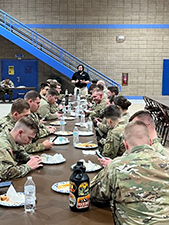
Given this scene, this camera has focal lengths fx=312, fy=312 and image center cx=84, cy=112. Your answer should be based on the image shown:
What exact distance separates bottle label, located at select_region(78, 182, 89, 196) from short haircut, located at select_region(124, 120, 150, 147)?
476 millimetres

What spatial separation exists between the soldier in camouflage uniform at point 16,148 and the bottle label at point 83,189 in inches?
34.3

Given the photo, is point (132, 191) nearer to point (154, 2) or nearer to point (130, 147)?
point (130, 147)

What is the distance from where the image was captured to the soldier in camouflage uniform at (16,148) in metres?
2.65

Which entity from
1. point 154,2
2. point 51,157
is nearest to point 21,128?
point 51,157

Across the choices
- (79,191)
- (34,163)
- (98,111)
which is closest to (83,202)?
(79,191)

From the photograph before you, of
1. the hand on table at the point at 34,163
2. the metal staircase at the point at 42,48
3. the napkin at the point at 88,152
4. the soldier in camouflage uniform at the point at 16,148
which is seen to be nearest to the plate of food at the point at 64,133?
the napkin at the point at 88,152

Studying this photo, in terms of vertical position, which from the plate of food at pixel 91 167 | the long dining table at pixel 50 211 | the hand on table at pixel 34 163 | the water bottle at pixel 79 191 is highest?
the water bottle at pixel 79 191

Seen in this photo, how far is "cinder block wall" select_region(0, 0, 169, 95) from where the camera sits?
17.4m

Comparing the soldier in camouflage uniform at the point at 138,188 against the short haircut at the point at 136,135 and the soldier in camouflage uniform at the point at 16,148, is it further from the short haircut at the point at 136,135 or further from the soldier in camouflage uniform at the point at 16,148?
the soldier in camouflage uniform at the point at 16,148

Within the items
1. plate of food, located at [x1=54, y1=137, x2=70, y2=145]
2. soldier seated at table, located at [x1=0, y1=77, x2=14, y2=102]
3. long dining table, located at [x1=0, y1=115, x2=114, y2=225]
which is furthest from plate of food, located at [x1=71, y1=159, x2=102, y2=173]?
soldier seated at table, located at [x1=0, y1=77, x2=14, y2=102]

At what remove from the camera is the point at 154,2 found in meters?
17.4

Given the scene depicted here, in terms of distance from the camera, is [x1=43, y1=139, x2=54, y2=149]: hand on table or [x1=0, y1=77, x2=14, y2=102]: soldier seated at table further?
[x1=0, y1=77, x2=14, y2=102]: soldier seated at table

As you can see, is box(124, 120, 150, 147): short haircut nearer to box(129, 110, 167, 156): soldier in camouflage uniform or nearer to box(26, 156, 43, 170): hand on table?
box(129, 110, 167, 156): soldier in camouflage uniform

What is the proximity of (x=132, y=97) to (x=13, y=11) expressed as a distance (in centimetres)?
823
